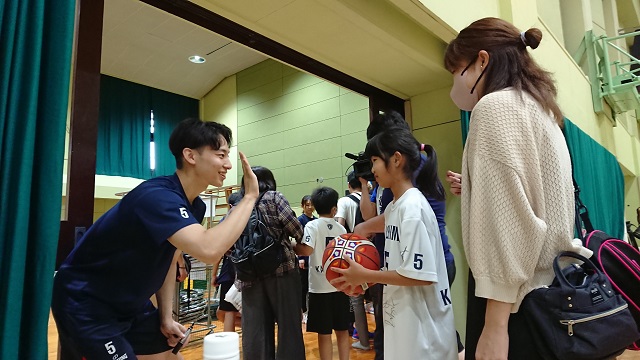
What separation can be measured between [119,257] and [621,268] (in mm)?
1578

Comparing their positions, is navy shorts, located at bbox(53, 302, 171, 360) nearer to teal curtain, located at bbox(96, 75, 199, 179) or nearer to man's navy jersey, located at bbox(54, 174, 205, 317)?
man's navy jersey, located at bbox(54, 174, 205, 317)

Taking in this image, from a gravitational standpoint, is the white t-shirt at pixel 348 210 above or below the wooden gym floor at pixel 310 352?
above

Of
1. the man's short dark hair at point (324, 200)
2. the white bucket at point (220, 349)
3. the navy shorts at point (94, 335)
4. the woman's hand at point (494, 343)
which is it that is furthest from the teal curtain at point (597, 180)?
the navy shorts at point (94, 335)

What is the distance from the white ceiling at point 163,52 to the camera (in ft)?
27.6

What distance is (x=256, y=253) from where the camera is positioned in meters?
2.78

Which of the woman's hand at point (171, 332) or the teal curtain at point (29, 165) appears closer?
the teal curtain at point (29, 165)

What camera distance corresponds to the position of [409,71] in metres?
3.96

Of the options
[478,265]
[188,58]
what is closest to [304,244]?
[478,265]

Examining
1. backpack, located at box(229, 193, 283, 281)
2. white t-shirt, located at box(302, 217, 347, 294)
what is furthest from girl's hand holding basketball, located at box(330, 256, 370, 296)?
white t-shirt, located at box(302, 217, 347, 294)

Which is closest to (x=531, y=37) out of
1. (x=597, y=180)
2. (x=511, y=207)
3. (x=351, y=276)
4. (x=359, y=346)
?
(x=511, y=207)

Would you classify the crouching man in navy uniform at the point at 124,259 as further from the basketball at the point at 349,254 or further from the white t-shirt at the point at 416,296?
the white t-shirt at the point at 416,296

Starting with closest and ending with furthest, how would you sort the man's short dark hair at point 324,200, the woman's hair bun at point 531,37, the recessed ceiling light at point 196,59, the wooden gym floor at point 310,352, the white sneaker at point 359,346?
the woman's hair bun at point 531,37
the man's short dark hair at point 324,200
the wooden gym floor at point 310,352
the white sneaker at point 359,346
the recessed ceiling light at point 196,59

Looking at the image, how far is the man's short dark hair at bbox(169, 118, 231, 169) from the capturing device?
1.70 m

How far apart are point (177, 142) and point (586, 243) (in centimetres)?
150
